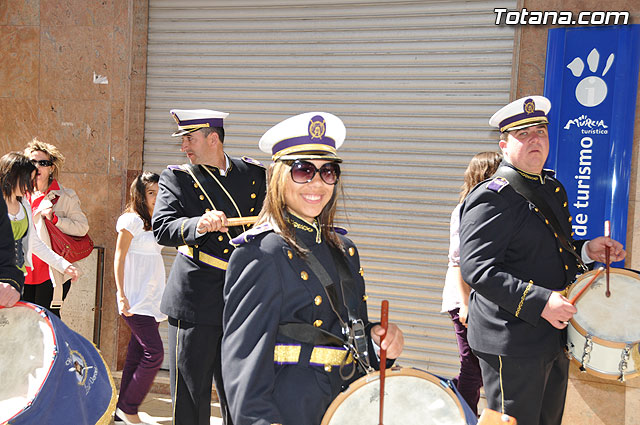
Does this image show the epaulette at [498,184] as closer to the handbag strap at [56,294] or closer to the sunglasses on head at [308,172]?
the sunglasses on head at [308,172]

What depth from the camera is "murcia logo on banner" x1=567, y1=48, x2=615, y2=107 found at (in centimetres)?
540

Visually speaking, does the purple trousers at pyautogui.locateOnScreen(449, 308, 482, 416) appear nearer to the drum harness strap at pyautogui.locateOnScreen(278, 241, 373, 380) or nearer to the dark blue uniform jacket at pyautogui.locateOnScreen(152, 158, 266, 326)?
the dark blue uniform jacket at pyautogui.locateOnScreen(152, 158, 266, 326)

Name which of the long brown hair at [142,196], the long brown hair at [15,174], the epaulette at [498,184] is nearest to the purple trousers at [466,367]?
the epaulette at [498,184]

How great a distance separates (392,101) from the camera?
6.36 metres

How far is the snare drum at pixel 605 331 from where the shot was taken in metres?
3.38

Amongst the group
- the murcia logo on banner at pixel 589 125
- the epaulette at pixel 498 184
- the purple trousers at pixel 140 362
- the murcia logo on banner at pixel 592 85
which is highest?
the murcia logo on banner at pixel 592 85

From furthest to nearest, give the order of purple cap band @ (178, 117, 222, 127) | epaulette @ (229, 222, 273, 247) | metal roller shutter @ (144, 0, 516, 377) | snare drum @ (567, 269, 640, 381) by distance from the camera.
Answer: metal roller shutter @ (144, 0, 516, 377), purple cap band @ (178, 117, 222, 127), snare drum @ (567, 269, 640, 381), epaulette @ (229, 222, 273, 247)

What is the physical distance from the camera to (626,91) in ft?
17.5

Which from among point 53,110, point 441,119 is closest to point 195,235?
point 441,119

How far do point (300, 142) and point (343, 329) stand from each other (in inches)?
26.8

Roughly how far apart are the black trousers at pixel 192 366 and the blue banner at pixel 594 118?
3.07 metres

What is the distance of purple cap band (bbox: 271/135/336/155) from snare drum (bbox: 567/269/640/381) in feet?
5.64

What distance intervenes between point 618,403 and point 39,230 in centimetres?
501

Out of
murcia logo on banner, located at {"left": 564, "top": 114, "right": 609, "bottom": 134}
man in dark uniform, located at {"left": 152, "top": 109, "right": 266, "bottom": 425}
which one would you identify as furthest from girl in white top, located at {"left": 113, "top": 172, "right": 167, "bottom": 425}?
murcia logo on banner, located at {"left": 564, "top": 114, "right": 609, "bottom": 134}
